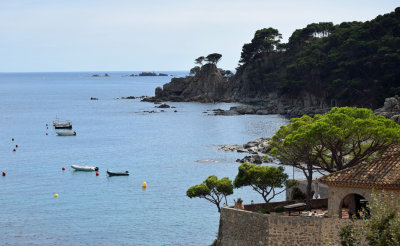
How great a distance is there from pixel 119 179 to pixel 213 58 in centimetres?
12690

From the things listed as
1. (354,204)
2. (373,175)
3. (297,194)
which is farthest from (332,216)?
(297,194)

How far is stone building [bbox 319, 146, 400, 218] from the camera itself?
24.2 m

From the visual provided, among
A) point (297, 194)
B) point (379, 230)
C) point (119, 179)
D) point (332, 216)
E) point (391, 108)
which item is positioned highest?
point (391, 108)

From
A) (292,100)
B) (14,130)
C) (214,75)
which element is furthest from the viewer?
(214,75)

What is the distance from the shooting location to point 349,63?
402 feet

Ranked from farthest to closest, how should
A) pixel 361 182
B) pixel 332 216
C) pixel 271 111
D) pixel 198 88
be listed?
pixel 198 88, pixel 271 111, pixel 332 216, pixel 361 182

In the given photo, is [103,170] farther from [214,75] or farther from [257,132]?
[214,75]

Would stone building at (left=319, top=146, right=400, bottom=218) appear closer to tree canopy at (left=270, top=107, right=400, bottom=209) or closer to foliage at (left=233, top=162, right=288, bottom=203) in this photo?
tree canopy at (left=270, top=107, right=400, bottom=209)

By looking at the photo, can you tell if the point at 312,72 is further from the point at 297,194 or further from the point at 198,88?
the point at 297,194

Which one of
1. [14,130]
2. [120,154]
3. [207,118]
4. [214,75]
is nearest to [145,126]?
[207,118]

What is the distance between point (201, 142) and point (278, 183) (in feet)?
200

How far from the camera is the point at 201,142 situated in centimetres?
9944

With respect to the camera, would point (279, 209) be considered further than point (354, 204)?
Yes

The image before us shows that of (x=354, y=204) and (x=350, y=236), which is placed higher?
(x=350, y=236)
